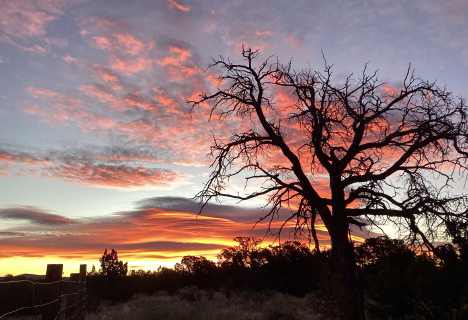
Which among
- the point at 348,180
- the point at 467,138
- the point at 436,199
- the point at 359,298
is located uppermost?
the point at 467,138

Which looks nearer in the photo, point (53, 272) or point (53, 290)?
point (53, 290)

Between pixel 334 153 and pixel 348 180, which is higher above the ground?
pixel 334 153

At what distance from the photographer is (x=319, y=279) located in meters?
11.0

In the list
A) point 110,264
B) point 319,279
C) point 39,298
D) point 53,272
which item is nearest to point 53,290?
point 53,272

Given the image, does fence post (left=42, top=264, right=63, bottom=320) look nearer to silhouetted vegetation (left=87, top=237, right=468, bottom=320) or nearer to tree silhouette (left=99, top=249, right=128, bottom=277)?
silhouetted vegetation (left=87, top=237, right=468, bottom=320)

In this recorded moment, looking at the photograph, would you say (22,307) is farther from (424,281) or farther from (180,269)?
(180,269)

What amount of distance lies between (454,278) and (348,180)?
3.54 meters

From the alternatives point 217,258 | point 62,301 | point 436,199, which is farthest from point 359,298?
point 217,258

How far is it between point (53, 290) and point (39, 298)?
1.13 m

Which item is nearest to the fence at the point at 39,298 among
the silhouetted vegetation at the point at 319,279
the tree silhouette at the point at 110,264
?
the silhouetted vegetation at the point at 319,279

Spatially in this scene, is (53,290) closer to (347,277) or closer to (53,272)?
(53,272)

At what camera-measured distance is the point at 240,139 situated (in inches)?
474

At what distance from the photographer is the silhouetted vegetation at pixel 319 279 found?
10.3 metres

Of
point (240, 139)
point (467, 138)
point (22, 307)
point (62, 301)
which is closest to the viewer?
point (22, 307)
